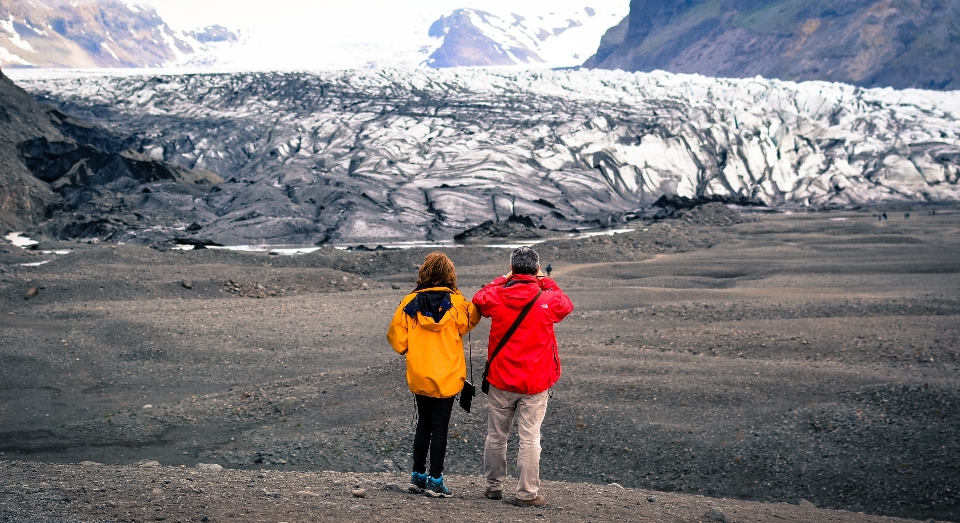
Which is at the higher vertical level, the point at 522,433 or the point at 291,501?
the point at 522,433

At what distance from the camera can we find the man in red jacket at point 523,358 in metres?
4.82

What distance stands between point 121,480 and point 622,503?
291 centimetres

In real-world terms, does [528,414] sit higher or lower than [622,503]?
higher

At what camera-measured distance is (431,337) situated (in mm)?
4859

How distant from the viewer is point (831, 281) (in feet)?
60.7

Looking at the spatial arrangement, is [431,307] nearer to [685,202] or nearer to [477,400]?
[477,400]

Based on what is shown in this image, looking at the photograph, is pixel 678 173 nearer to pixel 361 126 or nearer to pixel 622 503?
pixel 361 126

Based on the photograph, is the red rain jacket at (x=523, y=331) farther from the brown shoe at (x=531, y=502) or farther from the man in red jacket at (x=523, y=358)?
the brown shoe at (x=531, y=502)

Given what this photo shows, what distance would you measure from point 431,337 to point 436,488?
2.98 ft

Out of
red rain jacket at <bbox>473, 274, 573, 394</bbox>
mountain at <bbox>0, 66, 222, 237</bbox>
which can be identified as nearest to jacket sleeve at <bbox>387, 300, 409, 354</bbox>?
red rain jacket at <bbox>473, 274, 573, 394</bbox>

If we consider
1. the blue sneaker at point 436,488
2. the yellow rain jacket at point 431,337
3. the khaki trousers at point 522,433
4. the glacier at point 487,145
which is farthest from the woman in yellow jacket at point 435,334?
the glacier at point 487,145

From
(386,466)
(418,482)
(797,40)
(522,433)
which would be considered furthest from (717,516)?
(797,40)

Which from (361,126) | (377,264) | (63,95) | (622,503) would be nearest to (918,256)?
(377,264)

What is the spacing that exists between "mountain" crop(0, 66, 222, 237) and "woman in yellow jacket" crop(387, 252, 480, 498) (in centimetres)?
2735
